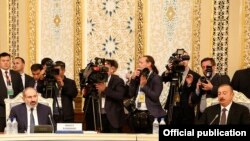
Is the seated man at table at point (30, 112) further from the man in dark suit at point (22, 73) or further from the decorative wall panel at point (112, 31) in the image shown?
the decorative wall panel at point (112, 31)

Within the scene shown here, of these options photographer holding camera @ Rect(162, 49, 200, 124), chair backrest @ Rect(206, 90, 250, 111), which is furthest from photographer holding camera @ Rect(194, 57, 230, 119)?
chair backrest @ Rect(206, 90, 250, 111)

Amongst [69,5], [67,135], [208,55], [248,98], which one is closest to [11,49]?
[69,5]

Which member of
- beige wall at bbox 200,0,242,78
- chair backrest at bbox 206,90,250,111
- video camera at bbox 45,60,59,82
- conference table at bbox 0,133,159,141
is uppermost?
beige wall at bbox 200,0,242,78

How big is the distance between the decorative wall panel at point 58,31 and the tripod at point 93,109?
1405 mm

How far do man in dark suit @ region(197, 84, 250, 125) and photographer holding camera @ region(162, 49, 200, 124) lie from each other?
113cm

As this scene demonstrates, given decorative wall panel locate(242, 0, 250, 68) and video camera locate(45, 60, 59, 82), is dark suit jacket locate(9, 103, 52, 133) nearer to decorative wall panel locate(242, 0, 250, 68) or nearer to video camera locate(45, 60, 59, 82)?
video camera locate(45, 60, 59, 82)

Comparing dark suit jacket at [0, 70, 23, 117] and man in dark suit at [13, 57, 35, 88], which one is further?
man in dark suit at [13, 57, 35, 88]

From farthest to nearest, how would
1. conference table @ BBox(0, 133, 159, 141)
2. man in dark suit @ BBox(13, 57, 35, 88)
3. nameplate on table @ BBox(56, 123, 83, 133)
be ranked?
man in dark suit @ BBox(13, 57, 35, 88), nameplate on table @ BBox(56, 123, 83, 133), conference table @ BBox(0, 133, 159, 141)

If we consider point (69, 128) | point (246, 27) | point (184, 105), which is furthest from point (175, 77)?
point (69, 128)

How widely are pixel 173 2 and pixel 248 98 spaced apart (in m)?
2.24

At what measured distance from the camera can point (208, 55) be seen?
8031 mm

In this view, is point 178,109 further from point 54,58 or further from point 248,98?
point 54,58

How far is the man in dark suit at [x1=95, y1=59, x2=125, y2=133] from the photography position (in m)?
7.23

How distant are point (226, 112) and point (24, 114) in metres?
2.03
